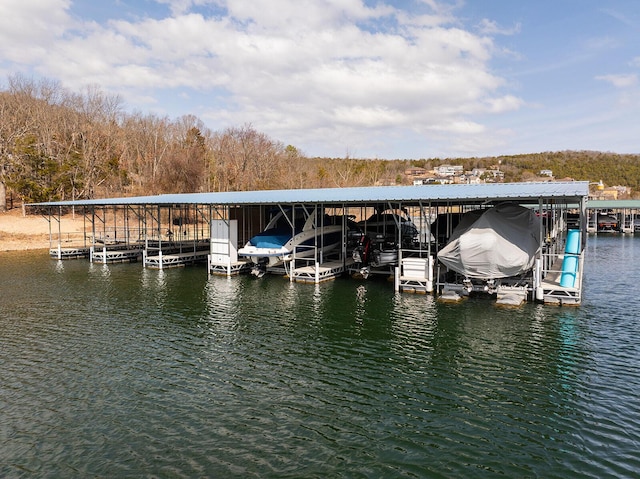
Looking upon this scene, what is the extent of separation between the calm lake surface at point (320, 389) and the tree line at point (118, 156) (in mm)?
41932

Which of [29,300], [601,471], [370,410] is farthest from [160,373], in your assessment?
[29,300]

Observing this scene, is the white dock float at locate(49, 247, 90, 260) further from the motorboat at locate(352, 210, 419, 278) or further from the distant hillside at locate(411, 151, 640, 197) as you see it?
the distant hillside at locate(411, 151, 640, 197)

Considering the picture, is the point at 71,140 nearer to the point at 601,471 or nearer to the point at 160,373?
the point at 160,373

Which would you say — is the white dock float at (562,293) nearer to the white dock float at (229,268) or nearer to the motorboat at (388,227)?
the motorboat at (388,227)

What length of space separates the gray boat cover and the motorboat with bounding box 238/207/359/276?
8.00 m

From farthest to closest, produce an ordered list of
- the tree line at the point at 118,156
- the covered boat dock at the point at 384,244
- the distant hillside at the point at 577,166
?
the distant hillside at the point at 577,166 < the tree line at the point at 118,156 < the covered boat dock at the point at 384,244

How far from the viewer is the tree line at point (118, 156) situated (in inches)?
2140

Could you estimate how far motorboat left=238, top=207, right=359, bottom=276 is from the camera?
83.4 feet

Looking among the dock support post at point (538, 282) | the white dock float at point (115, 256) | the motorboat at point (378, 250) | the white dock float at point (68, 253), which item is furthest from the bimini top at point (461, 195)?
the white dock float at point (68, 253)

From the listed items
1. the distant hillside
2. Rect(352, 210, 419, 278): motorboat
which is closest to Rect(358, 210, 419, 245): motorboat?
Rect(352, 210, 419, 278): motorboat

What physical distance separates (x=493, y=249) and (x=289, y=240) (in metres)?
11.7

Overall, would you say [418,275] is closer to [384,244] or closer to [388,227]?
[384,244]

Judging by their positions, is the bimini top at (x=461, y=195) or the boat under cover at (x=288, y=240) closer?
the bimini top at (x=461, y=195)

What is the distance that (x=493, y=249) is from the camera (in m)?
18.5
